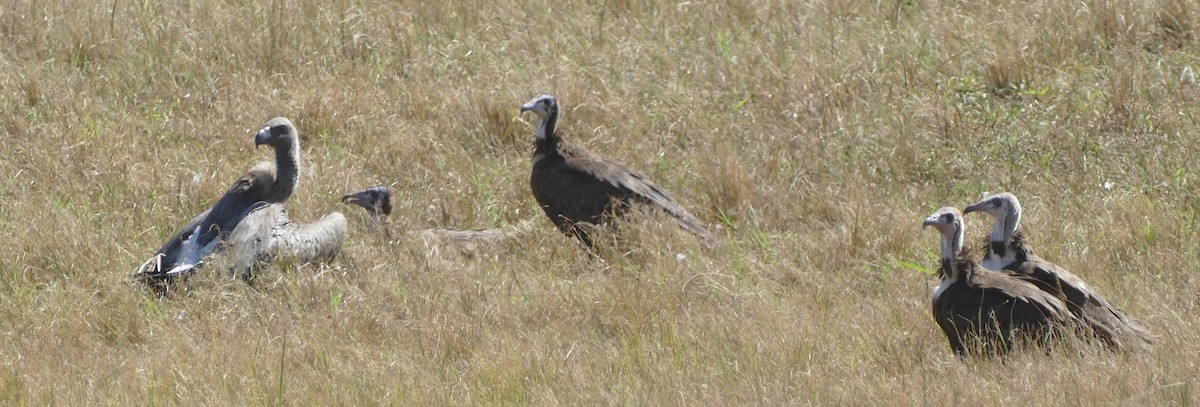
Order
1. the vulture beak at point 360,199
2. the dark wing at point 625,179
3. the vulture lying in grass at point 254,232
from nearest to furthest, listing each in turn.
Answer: the vulture lying in grass at point 254,232
the dark wing at point 625,179
the vulture beak at point 360,199

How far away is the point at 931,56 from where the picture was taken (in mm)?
10336

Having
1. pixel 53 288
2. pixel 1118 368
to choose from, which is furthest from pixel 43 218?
pixel 1118 368

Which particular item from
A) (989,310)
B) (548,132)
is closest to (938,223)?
(989,310)

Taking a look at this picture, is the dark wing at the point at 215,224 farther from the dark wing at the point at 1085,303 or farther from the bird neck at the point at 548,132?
the dark wing at the point at 1085,303

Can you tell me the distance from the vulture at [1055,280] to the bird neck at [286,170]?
11.4ft

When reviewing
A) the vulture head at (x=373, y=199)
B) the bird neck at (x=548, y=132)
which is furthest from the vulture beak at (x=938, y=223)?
the vulture head at (x=373, y=199)

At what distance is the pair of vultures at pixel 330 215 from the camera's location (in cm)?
735

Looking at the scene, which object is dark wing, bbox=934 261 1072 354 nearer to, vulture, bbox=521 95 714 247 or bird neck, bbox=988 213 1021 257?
bird neck, bbox=988 213 1021 257

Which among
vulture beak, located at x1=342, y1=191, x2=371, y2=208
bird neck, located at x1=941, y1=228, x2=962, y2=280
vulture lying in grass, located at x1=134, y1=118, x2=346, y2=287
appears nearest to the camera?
bird neck, located at x1=941, y1=228, x2=962, y2=280

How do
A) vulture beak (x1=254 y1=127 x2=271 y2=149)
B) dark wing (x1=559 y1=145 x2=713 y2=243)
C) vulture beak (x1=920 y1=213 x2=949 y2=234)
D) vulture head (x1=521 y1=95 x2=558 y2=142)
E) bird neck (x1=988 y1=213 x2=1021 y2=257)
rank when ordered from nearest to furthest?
vulture beak (x1=920 y1=213 x2=949 y2=234), bird neck (x1=988 y1=213 x2=1021 y2=257), vulture beak (x1=254 y1=127 x2=271 y2=149), dark wing (x1=559 y1=145 x2=713 y2=243), vulture head (x1=521 y1=95 x2=558 y2=142)

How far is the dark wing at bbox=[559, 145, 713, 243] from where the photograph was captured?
8403mm

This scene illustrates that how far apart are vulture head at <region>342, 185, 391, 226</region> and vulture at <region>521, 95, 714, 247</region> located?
2.76 ft

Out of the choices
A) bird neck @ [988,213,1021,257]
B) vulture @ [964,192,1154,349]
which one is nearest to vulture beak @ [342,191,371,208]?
vulture @ [964,192,1154,349]

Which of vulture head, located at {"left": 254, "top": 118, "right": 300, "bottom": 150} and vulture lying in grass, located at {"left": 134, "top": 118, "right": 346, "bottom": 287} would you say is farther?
vulture head, located at {"left": 254, "top": 118, "right": 300, "bottom": 150}
